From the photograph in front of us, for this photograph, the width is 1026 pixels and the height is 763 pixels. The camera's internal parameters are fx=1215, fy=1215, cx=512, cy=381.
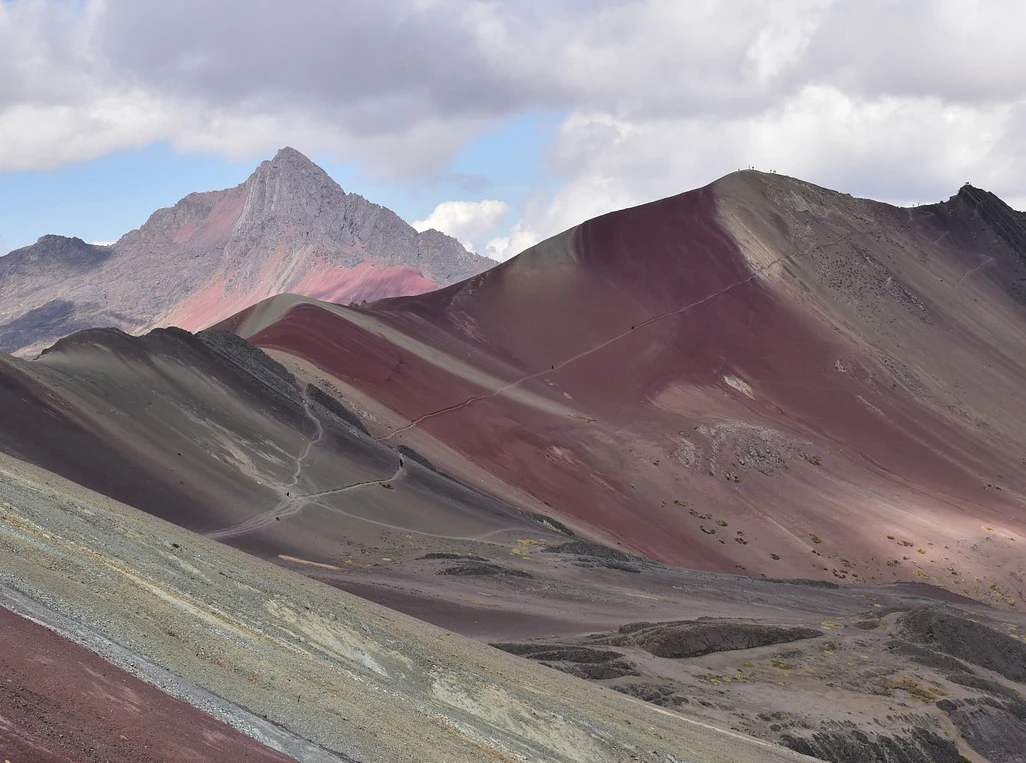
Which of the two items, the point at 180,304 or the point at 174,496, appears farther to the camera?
the point at 180,304

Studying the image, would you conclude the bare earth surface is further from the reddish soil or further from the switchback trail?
the reddish soil

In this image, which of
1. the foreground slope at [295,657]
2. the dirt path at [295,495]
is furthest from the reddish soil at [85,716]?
the dirt path at [295,495]

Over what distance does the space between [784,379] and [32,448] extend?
45.5m

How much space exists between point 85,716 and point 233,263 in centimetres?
15511

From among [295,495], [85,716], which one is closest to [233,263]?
[295,495]

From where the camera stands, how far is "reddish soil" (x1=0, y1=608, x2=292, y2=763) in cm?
1025

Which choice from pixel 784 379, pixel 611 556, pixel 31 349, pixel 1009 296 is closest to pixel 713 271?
pixel 784 379

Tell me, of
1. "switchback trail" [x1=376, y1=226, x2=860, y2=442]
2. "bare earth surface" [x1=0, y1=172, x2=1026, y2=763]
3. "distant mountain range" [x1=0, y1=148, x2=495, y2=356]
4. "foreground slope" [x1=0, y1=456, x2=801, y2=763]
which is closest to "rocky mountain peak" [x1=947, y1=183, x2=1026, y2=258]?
"bare earth surface" [x1=0, y1=172, x2=1026, y2=763]

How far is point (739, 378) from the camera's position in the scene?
66.5m

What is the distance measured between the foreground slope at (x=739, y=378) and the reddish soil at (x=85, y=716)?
35.7 metres

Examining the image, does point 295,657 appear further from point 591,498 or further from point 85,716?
point 591,498

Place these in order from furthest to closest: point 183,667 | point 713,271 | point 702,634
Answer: point 713,271 → point 702,634 → point 183,667

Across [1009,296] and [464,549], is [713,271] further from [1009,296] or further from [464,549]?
[464,549]

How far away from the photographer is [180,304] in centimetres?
16175
